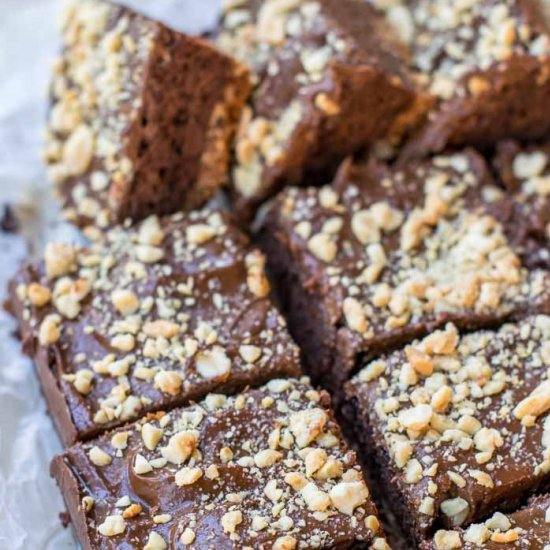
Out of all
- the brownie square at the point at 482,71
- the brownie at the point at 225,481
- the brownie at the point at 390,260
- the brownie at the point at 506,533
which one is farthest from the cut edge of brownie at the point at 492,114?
the brownie at the point at 506,533

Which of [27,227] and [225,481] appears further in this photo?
[27,227]

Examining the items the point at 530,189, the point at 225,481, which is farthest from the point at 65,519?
the point at 530,189

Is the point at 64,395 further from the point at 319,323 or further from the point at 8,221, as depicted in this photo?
the point at 8,221

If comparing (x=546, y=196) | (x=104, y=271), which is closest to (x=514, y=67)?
(x=546, y=196)

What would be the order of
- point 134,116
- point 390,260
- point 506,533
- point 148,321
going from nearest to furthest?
point 506,533
point 148,321
point 390,260
point 134,116

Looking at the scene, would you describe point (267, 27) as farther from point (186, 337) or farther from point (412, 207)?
point (186, 337)

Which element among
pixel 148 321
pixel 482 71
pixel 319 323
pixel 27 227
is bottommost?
pixel 319 323

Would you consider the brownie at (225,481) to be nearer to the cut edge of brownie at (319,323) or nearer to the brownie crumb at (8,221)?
the cut edge of brownie at (319,323)

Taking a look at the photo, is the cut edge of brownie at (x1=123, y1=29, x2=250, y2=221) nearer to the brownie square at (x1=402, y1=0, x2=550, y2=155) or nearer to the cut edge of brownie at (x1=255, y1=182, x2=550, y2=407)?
the cut edge of brownie at (x1=255, y1=182, x2=550, y2=407)
